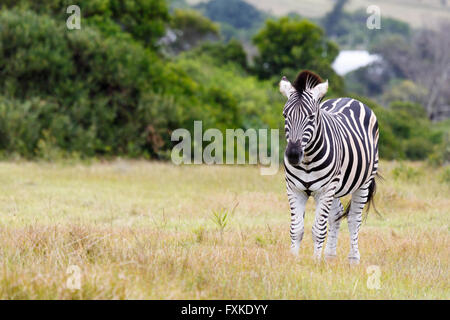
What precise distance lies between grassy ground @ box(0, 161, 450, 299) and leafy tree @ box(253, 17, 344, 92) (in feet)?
70.1

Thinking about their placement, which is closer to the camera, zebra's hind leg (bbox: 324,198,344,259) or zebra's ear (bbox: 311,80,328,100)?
zebra's ear (bbox: 311,80,328,100)

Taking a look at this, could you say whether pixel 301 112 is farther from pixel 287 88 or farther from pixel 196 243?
pixel 196 243

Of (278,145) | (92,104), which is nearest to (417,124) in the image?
(278,145)

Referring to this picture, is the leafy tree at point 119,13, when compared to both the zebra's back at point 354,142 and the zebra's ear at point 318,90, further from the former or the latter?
the zebra's ear at point 318,90

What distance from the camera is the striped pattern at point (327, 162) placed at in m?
6.01

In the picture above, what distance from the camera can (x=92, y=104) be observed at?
2205 centimetres

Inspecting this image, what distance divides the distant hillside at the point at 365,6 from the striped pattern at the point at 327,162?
3361 inches

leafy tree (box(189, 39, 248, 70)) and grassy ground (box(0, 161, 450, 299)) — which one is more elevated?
leafy tree (box(189, 39, 248, 70))

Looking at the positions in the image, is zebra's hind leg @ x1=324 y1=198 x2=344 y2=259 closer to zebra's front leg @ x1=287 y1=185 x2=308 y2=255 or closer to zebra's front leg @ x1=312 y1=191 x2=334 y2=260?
zebra's front leg @ x1=312 y1=191 x2=334 y2=260

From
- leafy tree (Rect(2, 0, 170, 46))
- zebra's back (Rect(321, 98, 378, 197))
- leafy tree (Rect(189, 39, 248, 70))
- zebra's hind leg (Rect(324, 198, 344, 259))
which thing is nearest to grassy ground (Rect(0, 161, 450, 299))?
zebra's hind leg (Rect(324, 198, 344, 259))

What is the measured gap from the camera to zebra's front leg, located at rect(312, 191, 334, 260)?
6.42m

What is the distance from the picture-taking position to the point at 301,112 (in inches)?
233

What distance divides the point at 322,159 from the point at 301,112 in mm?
676

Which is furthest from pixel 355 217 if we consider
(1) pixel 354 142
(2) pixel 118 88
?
(2) pixel 118 88
